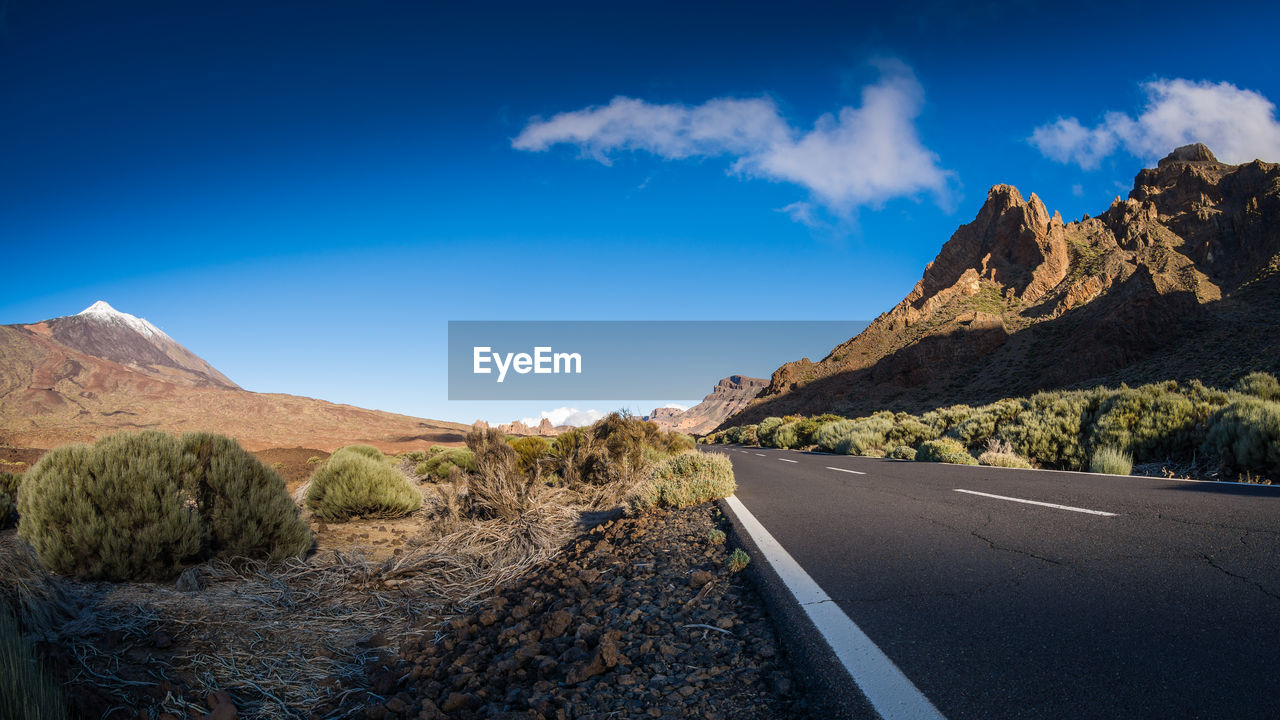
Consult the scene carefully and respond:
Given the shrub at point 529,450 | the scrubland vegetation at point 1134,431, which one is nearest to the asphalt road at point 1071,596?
the scrubland vegetation at point 1134,431

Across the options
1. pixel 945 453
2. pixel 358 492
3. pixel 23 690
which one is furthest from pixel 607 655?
pixel 945 453

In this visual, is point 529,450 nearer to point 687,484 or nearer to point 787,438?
point 687,484

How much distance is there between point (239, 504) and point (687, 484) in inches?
220

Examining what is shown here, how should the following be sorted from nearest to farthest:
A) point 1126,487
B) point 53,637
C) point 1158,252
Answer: point 53,637 < point 1126,487 < point 1158,252

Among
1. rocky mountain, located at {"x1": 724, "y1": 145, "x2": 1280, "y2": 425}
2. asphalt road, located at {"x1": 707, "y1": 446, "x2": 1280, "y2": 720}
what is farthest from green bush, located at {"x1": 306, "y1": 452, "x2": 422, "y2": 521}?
rocky mountain, located at {"x1": 724, "y1": 145, "x2": 1280, "y2": 425}

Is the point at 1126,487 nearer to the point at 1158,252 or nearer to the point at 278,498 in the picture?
the point at 278,498

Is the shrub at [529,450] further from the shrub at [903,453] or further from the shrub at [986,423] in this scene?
the shrub at [986,423]

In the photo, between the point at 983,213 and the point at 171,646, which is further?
the point at 983,213

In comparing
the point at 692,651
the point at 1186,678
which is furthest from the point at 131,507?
the point at 1186,678

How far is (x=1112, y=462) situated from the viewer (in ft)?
33.1

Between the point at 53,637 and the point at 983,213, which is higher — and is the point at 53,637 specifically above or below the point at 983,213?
below

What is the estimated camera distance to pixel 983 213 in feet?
315

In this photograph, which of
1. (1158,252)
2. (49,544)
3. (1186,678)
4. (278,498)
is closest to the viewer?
(1186,678)

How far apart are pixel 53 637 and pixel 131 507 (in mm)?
2244
